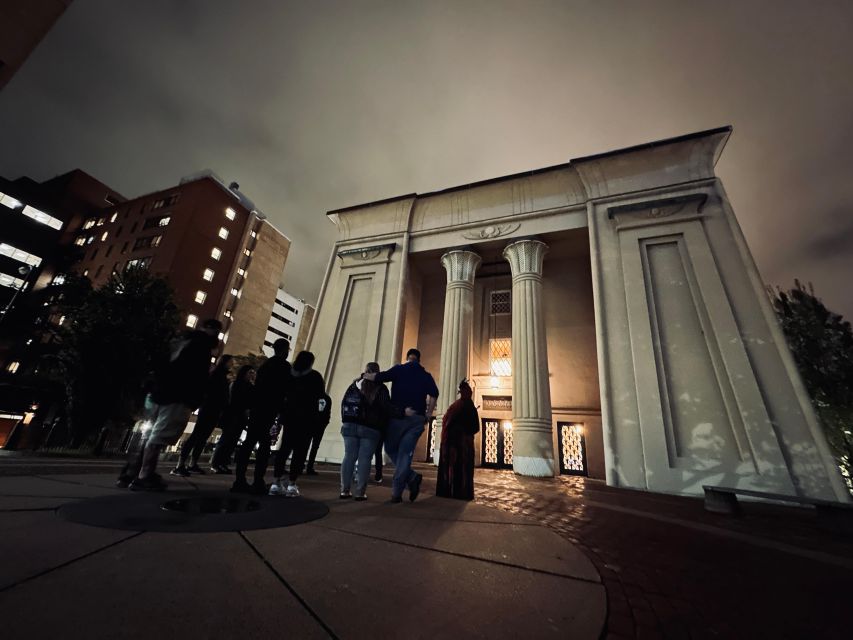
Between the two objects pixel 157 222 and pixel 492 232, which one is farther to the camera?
pixel 157 222

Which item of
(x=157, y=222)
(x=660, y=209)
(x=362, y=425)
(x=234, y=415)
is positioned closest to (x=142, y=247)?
(x=157, y=222)

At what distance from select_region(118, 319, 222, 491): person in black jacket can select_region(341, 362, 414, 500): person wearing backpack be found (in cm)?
165

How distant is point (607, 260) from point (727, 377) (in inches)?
196

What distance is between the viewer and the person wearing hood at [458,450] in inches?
199

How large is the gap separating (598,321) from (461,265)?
6.43 m

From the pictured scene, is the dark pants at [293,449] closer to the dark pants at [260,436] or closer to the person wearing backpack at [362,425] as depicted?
the dark pants at [260,436]

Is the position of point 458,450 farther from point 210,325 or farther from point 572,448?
point 572,448

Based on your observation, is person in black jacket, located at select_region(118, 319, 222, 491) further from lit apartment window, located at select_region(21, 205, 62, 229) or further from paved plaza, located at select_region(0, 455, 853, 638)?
lit apartment window, located at select_region(21, 205, 62, 229)

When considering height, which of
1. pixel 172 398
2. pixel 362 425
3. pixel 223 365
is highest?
pixel 223 365

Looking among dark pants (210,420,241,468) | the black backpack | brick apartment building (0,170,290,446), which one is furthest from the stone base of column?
brick apartment building (0,170,290,446)

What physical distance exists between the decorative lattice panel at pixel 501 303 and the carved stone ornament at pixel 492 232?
14.4 feet

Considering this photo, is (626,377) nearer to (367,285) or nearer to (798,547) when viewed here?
(798,547)

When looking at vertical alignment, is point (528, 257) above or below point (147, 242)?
below

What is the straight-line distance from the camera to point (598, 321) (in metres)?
11.3
